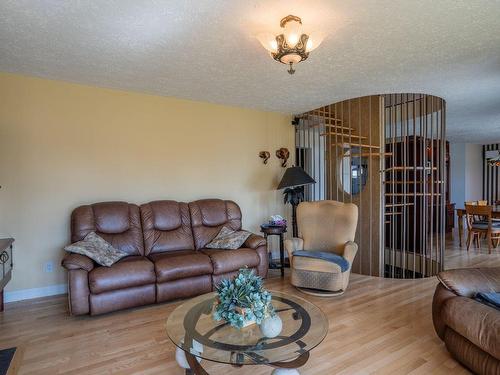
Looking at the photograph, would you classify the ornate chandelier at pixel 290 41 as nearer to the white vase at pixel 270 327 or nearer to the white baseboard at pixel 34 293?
the white vase at pixel 270 327

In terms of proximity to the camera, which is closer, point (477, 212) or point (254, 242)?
point (254, 242)

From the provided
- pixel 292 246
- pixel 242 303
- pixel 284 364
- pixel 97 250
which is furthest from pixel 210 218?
pixel 284 364

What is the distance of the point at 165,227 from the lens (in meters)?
3.77

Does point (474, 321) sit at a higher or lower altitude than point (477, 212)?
lower

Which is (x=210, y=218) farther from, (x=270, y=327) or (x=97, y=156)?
(x=270, y=327)

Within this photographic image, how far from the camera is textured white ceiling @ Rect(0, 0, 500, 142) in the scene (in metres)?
2.11

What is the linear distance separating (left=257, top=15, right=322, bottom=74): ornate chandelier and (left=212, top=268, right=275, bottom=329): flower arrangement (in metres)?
1.65

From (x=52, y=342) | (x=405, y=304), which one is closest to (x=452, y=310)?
(x=405, y=304)

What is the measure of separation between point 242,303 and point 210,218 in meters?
2.33

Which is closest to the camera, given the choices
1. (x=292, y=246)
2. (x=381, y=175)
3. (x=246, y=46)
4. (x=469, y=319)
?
(x=469, y=319)

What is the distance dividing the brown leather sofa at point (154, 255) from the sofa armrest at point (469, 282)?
2.02m

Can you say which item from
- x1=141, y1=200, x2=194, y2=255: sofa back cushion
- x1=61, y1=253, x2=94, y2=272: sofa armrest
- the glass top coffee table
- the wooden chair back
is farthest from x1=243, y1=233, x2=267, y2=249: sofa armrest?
the wooden chair back

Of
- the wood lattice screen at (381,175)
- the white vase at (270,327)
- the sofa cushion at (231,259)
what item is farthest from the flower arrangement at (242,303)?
the wood lattice screen at (381,175)

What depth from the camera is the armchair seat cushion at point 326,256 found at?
10.9ft
